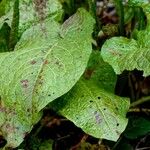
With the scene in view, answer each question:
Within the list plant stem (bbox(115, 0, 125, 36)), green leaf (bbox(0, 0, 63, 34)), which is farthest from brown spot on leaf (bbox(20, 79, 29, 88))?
plant stem (bbox(115, 0, 125, 36))

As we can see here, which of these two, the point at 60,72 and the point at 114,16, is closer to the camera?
the point at 60,72

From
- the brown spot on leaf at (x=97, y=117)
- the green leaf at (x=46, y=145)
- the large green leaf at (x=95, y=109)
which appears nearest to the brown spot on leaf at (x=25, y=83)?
the large green leaf at (x=95, y=109)

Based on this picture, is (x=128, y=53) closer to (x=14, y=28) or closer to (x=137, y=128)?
(x=137, y=128)

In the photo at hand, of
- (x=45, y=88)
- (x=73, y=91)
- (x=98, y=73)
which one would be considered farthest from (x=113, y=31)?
A: (x=45, y=88)

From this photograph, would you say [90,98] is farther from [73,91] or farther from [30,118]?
[30,118]

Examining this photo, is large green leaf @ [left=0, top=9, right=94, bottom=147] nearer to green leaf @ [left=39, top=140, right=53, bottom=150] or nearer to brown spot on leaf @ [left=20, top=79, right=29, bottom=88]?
brown spot on leaf @ [left=20, top=79, right=29, bottom=88]
